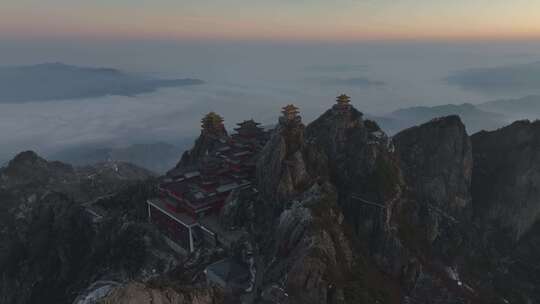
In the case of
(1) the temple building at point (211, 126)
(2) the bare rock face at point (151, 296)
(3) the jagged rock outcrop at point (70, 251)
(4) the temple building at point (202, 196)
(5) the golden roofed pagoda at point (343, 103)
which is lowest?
(3) the jagged rock outcrop at point (70, 251)

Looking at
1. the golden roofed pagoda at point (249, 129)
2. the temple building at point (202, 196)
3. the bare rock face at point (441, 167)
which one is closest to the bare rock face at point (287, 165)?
the temple building at point (202, 196)

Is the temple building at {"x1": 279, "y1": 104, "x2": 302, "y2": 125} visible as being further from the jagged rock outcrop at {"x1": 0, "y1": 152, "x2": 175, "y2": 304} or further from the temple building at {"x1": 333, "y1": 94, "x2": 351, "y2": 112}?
the jagged rock outcrop at {"x1": 0, "y1": 152, "x2": 175, "y2": 304}

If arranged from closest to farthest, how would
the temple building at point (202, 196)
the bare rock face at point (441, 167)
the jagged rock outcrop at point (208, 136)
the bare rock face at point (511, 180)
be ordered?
the temple building at point (202, 196), the bare rock face at point (441, 167), the bare rock face at point (511, 180), the jagged rock outcrop at point (208, 136)

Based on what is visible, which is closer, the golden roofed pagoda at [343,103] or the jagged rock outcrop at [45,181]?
the golden roofed pagoda at [343,103]

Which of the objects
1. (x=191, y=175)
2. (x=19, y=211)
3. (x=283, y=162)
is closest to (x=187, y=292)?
(x=283, y=162)

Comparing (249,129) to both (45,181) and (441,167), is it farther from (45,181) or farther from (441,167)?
(45,181)

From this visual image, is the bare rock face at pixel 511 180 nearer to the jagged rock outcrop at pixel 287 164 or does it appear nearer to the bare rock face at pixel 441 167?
the bare rock face at pixel 441 167

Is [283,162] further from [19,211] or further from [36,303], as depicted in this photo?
[19,211]
